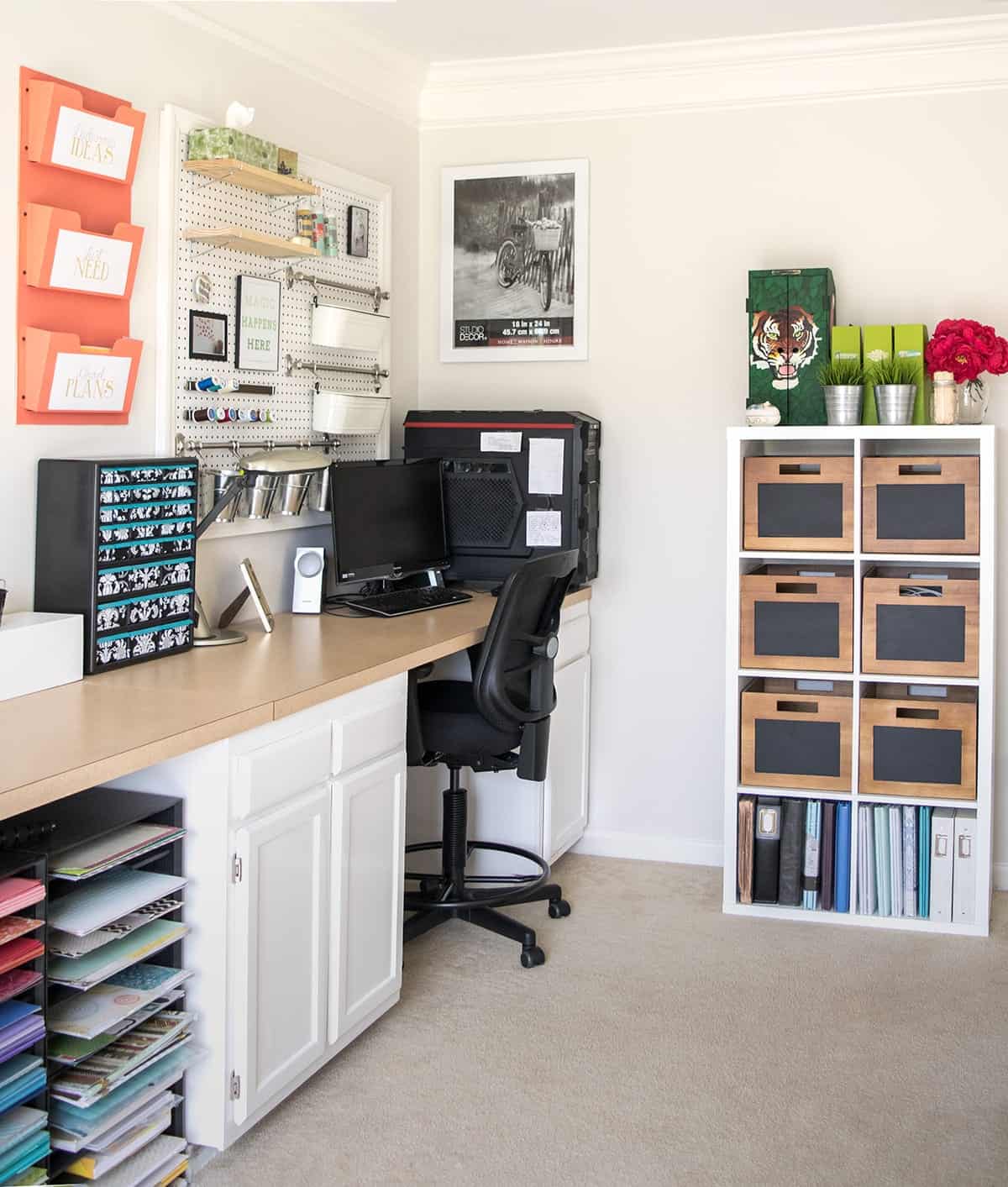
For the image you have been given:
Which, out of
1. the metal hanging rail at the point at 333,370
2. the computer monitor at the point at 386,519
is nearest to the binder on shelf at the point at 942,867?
the computer monitor at the point at 386,519

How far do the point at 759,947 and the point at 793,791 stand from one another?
484 millimetres

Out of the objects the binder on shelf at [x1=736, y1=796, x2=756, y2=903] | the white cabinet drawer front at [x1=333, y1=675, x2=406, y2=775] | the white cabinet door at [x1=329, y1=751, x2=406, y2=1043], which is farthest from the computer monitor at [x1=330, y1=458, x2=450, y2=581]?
the binder on shelf at [x1=736, y1=796, x2=756, y2=903]

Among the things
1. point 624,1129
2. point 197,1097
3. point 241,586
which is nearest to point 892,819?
point 624,1129

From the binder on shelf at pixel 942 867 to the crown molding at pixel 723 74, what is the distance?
7.22 ft

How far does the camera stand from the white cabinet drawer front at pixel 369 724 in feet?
8.96

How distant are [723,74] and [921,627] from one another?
6.06 feet

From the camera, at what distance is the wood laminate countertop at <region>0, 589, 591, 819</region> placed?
197cm

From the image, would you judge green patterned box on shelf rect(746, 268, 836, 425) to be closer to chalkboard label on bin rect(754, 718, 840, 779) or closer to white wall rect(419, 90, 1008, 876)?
white wall rect(419, 90, 1008, 876)

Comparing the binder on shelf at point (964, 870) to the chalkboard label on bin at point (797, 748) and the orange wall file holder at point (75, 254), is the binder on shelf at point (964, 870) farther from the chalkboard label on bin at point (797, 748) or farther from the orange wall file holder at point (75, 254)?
the orange wall file holder at point (75, 254)

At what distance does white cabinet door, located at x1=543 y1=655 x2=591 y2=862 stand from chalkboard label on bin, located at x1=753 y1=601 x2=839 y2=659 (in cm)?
64

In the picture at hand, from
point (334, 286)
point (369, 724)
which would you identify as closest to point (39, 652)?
point (369, 724)

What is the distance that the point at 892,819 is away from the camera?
12.4ft

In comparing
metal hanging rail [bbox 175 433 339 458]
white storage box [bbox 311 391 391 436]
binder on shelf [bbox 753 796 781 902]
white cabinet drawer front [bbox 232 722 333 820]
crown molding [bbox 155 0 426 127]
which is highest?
crown molding [bbox 155 0 426 127]

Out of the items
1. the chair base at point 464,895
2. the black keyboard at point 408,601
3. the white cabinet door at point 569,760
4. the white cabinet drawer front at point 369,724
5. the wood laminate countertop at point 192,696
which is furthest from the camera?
the white cabinet door at point 569,760
